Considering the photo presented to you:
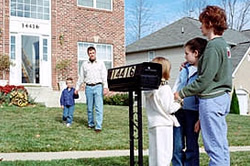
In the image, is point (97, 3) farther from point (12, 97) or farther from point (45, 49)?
point (12, 97)

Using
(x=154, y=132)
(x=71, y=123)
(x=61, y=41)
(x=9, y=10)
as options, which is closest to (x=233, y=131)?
(x=71, y=123)

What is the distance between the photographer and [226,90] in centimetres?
411

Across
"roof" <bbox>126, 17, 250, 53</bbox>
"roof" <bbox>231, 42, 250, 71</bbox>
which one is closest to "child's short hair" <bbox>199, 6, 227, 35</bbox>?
"roof" <bbox>126, 17, 250, 53</bbox>

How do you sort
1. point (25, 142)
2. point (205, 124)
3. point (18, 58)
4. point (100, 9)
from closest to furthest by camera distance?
point (205, 124), point (25, 142), point (18, 58), point (100, 9)

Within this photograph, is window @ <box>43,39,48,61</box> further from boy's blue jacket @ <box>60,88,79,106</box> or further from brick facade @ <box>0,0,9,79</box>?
boy's blue jacket @ <box>60,88,79,106</box>

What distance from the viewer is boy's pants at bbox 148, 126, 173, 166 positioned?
4613 mm

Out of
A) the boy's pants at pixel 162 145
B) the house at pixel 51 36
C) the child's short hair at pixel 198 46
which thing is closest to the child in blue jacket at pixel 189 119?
the child's short hair at pixel 198 46

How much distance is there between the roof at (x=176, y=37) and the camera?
26766mm

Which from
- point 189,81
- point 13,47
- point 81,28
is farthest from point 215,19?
point 81,28

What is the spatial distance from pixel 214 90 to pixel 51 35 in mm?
14860

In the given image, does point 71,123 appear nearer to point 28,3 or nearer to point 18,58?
point 18,58

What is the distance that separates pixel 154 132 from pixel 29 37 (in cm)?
1420

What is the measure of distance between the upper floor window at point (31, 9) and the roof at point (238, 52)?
538 inches

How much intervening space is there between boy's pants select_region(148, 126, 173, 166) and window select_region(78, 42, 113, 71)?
573 inches
